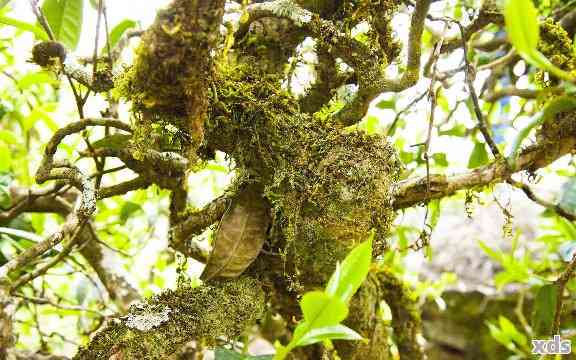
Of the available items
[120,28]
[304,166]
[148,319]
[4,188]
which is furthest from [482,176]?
[4,188]

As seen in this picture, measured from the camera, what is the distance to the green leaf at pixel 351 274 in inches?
17.9

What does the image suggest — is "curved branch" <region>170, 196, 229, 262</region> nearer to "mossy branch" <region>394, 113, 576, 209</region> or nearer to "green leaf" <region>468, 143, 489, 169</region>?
"mossy branch" <region>394, 113, 576, 209</region>

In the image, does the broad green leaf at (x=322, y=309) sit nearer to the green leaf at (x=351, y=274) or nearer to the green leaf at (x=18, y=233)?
the green leaf at (x=351, y=274)

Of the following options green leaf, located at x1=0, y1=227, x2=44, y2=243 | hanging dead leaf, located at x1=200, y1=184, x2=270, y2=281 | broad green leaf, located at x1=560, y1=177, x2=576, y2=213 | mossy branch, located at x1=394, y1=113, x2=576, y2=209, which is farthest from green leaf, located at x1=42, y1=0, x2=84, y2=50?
broad green leaf, located at x1=560, y1=177, x2=576, y2=213

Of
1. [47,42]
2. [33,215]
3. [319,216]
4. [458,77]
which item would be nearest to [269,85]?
[319,216]

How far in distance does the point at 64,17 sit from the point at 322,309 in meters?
0.67

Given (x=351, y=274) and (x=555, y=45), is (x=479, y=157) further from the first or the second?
(x=351, y=274)

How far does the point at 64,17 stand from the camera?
85cm

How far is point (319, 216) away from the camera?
25.9 inches

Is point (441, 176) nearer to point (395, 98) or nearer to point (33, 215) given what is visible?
point (395, 98)

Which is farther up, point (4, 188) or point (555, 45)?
point (555, 45)

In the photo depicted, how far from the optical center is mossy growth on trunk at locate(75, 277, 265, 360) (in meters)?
0.60

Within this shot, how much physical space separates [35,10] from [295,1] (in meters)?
0.36

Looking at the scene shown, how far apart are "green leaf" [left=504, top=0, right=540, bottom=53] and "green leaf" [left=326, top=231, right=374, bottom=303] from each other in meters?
0.19
